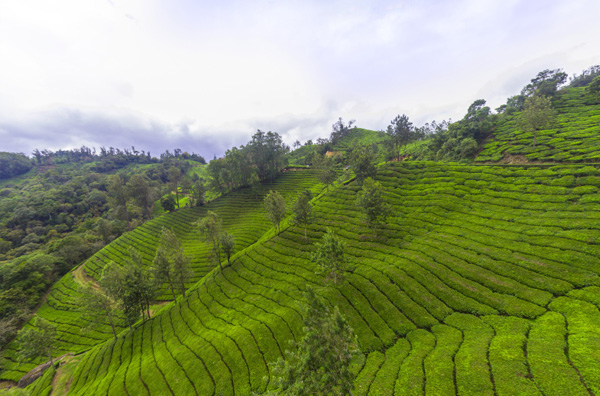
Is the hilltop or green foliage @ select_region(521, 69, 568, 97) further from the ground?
green foliage @ select_region(521, 69, 568, 97)

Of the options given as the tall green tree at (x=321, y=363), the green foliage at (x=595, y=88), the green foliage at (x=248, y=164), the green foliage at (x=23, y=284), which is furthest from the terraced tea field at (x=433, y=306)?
the green foliage at (x=595, y=88)

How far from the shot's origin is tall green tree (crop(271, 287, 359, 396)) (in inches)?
537

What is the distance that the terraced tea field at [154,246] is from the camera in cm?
5050

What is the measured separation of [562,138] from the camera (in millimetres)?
60625

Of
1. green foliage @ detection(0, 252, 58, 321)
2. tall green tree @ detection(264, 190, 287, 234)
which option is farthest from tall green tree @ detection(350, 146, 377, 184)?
green foliage @ detection(0, 252, 58, 321)

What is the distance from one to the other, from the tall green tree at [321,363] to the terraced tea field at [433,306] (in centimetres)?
839

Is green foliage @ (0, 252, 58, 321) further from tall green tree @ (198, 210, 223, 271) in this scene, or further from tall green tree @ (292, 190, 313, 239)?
tall green tree @ (292, 190, 313, 239)

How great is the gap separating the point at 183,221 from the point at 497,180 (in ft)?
384

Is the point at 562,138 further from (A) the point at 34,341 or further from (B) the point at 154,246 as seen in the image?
(B) the point at 154,246

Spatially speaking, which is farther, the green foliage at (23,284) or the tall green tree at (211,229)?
the green foliage at (23,284)

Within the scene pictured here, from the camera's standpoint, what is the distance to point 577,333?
60.7 ft

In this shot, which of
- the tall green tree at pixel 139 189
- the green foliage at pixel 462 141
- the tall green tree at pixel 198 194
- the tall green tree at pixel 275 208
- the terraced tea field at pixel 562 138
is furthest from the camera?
the tall green tree at pixel 139 189

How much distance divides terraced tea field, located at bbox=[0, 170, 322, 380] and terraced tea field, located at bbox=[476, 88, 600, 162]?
70243 millimetres

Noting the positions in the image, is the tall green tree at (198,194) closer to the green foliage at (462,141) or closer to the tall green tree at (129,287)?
the tall green tree at (129,287)
